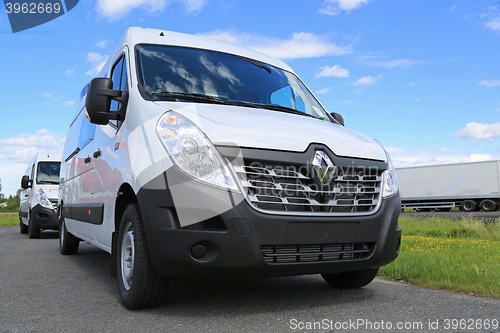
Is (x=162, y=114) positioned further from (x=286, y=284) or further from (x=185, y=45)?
(x=286, y=284)

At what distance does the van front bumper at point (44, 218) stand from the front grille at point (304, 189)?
32.1ft

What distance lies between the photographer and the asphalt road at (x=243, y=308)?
2969 millimetres

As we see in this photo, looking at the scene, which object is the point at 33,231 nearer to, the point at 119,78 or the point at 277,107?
the point at 119,78

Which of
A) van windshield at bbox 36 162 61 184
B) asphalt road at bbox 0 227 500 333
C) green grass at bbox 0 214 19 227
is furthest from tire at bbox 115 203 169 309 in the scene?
green grass at bbox 0 214 19 227

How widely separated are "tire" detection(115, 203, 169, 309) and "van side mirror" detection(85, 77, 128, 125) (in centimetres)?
86

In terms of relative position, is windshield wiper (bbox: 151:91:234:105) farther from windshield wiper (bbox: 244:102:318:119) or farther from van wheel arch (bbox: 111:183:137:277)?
van wheel arch (bbox: 111:183:137:277)

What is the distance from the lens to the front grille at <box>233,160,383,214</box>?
294 cm

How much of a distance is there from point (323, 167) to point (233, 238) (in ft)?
2.80

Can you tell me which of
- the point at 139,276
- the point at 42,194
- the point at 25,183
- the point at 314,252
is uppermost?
the point at 25,183

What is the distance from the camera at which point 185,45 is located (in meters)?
4.41

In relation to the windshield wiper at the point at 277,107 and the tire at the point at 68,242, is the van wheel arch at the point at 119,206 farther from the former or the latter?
the tire at the point at 68,242

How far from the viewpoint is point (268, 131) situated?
3178mm

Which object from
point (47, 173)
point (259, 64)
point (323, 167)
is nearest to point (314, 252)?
point (323, 167)

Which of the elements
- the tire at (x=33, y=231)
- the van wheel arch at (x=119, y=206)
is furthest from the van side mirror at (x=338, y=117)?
the tire at (x=33, y=231)
